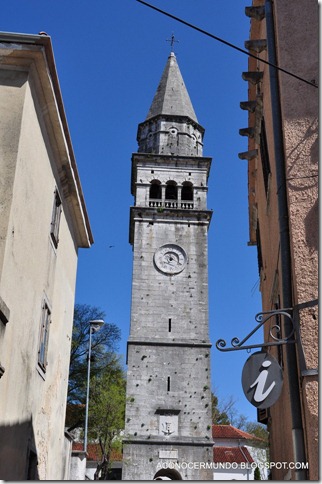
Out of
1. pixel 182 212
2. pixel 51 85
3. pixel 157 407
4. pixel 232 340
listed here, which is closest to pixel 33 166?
pixel 51 85

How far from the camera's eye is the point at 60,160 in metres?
12.5

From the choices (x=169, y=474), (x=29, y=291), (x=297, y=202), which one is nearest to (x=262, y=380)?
(x=297, y=202)

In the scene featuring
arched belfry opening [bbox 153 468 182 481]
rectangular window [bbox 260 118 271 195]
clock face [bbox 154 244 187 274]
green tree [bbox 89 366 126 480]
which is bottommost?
arched belfry opening [bbox 153 468 182 481]

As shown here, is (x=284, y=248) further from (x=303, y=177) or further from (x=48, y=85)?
(x=48, y=85)

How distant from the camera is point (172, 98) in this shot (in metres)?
47.7

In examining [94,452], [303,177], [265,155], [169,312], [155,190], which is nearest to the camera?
[303,177]

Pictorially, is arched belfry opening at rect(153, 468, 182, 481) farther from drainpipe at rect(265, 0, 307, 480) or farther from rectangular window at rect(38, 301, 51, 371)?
drainpipe at rect(265, 0, 307, 480)

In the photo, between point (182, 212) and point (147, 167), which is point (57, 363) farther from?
point (147, 167)

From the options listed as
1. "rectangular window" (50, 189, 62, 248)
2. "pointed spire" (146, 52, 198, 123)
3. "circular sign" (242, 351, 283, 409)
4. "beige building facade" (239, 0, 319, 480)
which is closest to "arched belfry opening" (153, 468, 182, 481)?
"rectangular window" (50, 189, 62, 248)

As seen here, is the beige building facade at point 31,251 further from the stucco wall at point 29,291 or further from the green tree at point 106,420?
the green tree at point 106,420

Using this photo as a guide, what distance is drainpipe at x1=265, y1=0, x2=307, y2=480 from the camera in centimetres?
716

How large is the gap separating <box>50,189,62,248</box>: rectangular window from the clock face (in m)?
25.8

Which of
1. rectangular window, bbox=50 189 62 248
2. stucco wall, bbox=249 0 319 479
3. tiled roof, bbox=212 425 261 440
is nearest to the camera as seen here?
stucco wall, bbox=249 0 319 479

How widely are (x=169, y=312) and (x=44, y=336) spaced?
25723mm
